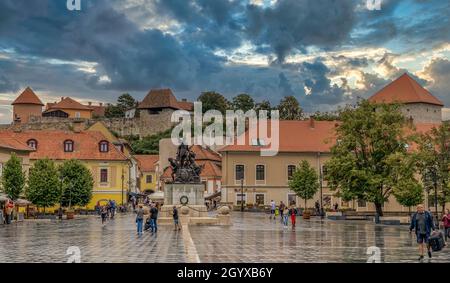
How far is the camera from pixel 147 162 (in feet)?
424

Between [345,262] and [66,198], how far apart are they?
166 ft

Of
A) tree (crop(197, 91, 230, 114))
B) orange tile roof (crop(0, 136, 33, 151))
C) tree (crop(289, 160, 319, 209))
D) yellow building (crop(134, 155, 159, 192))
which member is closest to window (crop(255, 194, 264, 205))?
tree (crop(289, 160, 319, 209))

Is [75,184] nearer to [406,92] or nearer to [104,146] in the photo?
[104,146]

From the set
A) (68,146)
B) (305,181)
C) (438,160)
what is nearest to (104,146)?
(68,146)

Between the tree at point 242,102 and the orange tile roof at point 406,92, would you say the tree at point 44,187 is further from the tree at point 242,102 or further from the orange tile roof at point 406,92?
the tree at point 242,102

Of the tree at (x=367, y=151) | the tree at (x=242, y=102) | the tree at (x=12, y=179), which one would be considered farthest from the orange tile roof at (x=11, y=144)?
the tree at (x=242, y=102)

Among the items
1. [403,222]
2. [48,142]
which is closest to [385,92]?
[48,142]

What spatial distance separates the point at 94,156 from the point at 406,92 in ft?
185

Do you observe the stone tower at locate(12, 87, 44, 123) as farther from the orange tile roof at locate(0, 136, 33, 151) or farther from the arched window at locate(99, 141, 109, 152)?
the orange tile roof at locate(0, 136, 33, 151)

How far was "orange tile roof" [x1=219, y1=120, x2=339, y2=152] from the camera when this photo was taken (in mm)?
80812

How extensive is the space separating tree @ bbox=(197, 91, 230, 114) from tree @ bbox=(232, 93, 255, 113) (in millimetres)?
4286

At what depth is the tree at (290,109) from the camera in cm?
12169

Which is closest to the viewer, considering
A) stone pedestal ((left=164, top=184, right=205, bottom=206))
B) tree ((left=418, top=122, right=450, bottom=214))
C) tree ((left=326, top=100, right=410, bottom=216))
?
tree ((left=418, top=122, right=450, bottom=214))
